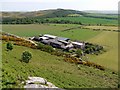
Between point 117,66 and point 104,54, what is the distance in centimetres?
1297

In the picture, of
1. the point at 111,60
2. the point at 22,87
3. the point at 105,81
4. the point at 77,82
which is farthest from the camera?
the point at 111,60

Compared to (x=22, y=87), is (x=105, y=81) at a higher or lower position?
lower

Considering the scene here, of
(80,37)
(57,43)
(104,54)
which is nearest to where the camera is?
(104,54)

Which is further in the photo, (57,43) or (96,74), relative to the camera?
(57,43)

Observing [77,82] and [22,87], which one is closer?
[22,87]

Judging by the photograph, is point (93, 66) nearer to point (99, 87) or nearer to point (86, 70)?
point (86, 70)

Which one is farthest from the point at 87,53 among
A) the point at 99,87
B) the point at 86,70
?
the point at 99,87

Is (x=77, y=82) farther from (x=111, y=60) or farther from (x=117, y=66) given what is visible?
(x=111, y=60)

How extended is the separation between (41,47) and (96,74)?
753 inches

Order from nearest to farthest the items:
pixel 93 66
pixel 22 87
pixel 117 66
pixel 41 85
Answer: pixel 22 87, pixel 41 85, pixel 93 66, pixel 117 66

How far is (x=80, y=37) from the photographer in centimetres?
9444

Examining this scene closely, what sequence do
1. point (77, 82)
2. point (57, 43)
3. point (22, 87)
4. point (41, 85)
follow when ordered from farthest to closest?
point (57, 43)
point (77, 82)
point (41, 85)
point (22, 87)

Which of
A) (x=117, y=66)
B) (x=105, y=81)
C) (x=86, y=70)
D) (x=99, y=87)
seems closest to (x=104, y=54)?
(x=117, y=66)

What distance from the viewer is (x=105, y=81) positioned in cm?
3588
